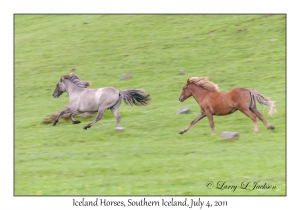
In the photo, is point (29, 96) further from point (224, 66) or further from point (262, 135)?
point (262, 135)

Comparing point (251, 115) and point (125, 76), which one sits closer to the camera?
point (251, 115)

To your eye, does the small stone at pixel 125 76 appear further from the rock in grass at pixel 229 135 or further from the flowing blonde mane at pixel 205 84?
the rock in grass at pixel 229 135

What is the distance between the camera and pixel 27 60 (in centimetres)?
3806

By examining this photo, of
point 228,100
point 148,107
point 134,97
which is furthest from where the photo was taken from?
point 148,107

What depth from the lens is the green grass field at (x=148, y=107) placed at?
1546 centimetres

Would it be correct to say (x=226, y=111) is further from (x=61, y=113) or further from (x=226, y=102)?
(x=61, y=113)

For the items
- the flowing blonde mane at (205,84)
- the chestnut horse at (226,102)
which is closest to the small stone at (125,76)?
the flowing blonde mane at (205,84)

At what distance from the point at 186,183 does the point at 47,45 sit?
28.3 meters

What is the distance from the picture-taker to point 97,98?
22.0 m

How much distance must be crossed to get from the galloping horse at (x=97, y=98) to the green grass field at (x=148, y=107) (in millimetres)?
630

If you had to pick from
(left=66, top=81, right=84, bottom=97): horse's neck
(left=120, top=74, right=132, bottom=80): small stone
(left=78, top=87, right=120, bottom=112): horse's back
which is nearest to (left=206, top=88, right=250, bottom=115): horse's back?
(left=78, top=87, right=120, bottom=112): horse's back

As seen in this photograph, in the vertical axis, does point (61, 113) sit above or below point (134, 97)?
below

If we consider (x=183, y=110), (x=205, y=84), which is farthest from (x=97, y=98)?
(x=205, y=84)

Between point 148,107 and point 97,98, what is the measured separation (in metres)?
3.86
